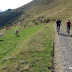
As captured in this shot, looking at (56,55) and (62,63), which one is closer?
(62,63)

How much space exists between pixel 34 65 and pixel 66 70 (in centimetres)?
A: 229

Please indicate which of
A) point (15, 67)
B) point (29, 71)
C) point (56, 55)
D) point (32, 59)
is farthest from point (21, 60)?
point (56, 55)

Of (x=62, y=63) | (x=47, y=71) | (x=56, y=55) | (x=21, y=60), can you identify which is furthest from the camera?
(x=56, y=55)

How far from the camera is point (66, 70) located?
31.0 feet

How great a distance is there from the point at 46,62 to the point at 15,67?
2.40 meters

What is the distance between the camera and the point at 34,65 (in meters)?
10.2

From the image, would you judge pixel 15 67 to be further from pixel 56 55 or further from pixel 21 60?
pixel 56 55

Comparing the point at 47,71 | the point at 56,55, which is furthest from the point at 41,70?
the point at 56,55

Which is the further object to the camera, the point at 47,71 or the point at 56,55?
the point at 56,55

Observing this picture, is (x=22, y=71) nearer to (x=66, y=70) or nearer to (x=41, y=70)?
(x=41, y=70)

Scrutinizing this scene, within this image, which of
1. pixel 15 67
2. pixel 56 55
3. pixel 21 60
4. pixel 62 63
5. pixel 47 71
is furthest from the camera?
pixel 56 55

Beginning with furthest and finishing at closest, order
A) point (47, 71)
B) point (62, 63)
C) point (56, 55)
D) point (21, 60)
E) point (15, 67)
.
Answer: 1. point (56, 55)
2. point (21, 60)
3. point (62, 63)
4. point (15, 67)
5. point (47, 71)

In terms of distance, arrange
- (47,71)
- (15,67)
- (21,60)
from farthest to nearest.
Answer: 1. (21,60)
2. (15,67)
3. (47,71)

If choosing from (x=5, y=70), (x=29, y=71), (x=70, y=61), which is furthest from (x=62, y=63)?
(x=5, y=70)
